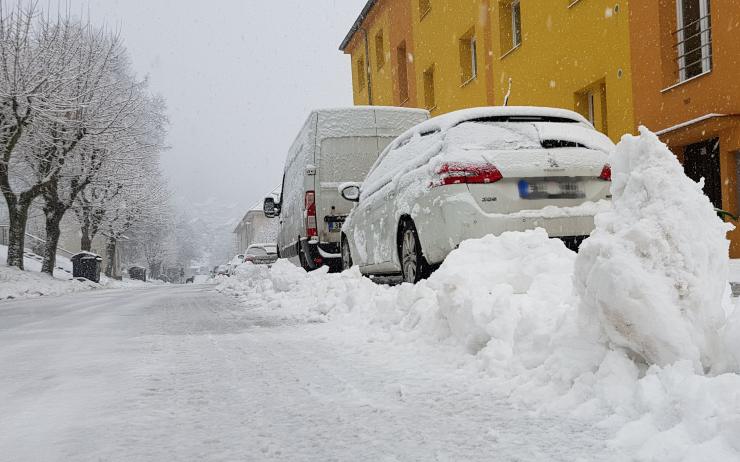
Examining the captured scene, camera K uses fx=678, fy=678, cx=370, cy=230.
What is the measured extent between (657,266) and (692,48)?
991 centimetres

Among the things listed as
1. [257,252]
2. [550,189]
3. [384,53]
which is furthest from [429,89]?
[550,189]

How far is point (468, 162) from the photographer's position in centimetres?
556

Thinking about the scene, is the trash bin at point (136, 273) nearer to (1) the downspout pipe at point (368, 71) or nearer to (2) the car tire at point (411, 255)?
(1) the downspout pipe at point (368, 71)

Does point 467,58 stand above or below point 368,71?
below

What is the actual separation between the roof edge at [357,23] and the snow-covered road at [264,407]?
924 inches

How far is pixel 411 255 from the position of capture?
21.4 feet

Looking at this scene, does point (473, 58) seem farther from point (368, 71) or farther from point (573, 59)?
point (368, 71)

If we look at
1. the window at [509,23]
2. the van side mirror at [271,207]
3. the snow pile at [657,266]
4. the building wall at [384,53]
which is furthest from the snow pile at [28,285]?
the snow pile at [657,266]

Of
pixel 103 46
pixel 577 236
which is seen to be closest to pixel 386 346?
pixel 577 236

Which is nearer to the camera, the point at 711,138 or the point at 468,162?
the point at 468,162

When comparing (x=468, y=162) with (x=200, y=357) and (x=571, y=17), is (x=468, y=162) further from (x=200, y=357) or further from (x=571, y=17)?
(x=571, y=17)

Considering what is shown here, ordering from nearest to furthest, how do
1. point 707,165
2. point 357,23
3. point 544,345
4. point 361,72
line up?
point 544,345 → point 707,165 → point 357,23 → point 361,72

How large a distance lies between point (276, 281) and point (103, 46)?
21.9m

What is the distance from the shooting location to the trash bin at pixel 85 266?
29.0 metres
